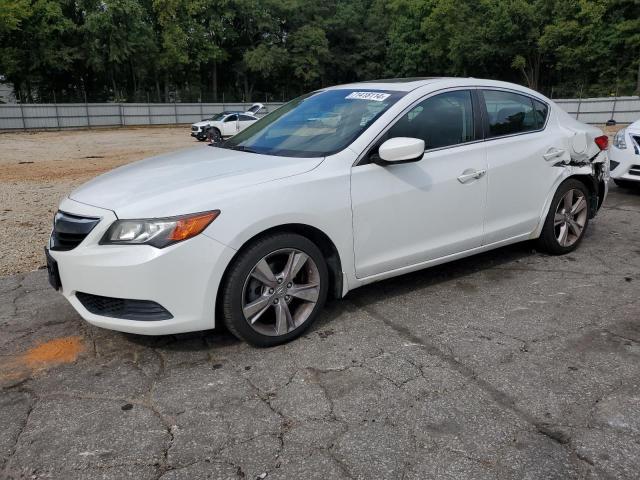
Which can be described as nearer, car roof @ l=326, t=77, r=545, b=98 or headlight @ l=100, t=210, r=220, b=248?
headlight @ l=100, t=210, r=220, b=248

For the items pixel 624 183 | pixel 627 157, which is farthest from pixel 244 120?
pixel 627 157

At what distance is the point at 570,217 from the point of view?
5176mm

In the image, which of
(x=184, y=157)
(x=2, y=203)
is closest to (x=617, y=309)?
(x=184, y=157)

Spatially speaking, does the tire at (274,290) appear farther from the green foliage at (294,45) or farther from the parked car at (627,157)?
the green foliage at (294,45)

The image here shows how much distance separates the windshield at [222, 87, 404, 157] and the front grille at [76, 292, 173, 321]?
1355 millimetres

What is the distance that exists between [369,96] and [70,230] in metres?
2.24

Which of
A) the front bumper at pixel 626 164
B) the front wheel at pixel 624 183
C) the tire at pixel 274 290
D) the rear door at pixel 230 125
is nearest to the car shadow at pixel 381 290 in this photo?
the tire at pixel 274 290

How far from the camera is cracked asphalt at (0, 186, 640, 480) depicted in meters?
2.45

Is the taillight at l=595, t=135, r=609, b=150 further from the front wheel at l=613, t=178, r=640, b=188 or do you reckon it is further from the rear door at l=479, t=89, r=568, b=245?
the front wheel at l=613, t=178, r=640, b=188

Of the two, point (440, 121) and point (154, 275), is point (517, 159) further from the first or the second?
point (154, 275)

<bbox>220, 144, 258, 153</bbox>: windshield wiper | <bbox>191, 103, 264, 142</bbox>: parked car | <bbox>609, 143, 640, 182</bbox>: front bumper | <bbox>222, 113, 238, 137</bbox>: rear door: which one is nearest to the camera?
<bbox>220, 144, 258, 153</bbox>: windshield wiper

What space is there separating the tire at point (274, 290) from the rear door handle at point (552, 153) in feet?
7.85

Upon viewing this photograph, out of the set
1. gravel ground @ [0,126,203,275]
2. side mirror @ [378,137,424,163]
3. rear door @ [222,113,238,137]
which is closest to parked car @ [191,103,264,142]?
rear door @ [222,113,238,137]

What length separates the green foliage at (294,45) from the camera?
42.2 m
